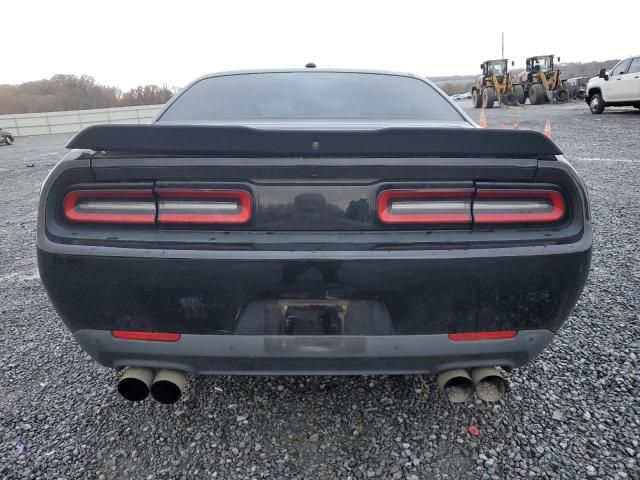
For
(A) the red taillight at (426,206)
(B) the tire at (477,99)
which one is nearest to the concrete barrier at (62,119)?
(B) the tire at (477,99)

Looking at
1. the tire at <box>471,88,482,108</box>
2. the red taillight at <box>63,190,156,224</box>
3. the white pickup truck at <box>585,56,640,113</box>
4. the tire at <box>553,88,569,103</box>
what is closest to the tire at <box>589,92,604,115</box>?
the white pickup truck at <box>585,56,640,113</box>

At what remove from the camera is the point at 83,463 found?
5.39ft

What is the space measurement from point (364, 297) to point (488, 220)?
48 cm

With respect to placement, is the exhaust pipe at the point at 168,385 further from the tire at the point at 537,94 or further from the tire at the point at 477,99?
the tire at the point at 477,99

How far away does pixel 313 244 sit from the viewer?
4.51 feet

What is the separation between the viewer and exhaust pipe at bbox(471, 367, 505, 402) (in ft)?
5.00

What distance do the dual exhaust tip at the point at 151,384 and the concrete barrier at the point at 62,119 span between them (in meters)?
34.7

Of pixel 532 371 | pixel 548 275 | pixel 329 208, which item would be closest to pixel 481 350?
pixel 548 275

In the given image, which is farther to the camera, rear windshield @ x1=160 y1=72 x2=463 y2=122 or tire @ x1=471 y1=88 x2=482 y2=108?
tire @ x1=471 y1=88 x2=482 y2=108

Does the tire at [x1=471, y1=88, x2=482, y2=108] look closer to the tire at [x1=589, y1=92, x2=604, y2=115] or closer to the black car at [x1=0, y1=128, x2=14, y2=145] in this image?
the tire at [x1=589, y1=92, x2=604, y2=115]

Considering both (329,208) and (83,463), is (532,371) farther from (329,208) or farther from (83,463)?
(83,463)

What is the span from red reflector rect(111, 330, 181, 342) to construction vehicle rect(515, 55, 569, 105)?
2586 centimetres

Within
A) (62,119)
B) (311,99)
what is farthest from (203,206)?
(62,119)

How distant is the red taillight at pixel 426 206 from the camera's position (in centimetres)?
139
